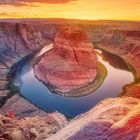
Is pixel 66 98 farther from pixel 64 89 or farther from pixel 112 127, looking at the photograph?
pixel 112 127

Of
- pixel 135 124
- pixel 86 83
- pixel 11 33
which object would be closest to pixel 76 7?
pixel 135 124

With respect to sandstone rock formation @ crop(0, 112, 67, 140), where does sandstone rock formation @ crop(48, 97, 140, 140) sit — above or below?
above

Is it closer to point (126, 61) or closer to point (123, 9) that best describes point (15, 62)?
point (126, 61)

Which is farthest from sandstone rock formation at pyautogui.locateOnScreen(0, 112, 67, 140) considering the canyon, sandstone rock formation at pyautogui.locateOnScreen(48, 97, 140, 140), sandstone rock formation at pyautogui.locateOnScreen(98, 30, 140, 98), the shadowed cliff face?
the shadowed cliff face

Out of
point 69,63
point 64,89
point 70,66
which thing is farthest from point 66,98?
point 69,63

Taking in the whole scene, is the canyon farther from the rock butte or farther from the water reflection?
the water reflection
